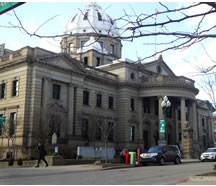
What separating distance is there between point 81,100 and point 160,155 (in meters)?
20.0

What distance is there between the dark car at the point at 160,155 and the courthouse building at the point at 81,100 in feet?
23.6

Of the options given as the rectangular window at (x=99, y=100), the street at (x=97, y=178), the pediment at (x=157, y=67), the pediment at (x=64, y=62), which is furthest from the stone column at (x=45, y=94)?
the pediment at (x=157, y=67)

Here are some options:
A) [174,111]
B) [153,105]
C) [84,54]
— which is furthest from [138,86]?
[84,54]

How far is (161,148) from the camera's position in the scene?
83.0 ft

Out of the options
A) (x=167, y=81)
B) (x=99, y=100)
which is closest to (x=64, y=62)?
(x=99, y=100)

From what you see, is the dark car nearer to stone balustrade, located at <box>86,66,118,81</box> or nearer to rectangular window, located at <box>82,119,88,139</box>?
rectangular window, located at <box>82,119,88,139</box>

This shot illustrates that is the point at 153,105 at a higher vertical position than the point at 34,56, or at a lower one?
lower

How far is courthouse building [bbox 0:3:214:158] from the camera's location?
3591 centimetres

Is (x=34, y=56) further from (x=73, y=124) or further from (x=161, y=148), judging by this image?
(x=161, y=148)

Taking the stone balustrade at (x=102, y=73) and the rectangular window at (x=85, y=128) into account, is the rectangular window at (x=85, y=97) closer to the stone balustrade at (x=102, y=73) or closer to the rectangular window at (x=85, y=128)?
the rectangular window at (x=85, y=128)

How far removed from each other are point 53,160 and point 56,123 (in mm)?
12060

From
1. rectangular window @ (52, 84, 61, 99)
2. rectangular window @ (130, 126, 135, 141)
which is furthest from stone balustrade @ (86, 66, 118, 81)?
rectangular window @ (130, 126, 135, 141)

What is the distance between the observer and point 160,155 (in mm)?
24547

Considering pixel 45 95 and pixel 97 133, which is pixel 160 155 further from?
pixel 97 133
